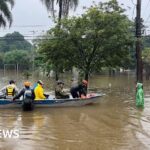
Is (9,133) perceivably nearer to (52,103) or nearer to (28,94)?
(28,94)

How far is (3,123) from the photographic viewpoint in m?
14.6

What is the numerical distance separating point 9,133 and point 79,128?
7.61ft

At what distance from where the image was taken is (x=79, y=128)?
1352 cm

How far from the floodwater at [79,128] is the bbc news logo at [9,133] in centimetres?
17

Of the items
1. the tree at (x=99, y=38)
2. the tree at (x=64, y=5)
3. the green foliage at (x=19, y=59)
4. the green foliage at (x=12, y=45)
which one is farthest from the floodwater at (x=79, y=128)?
the green foliage at (x=12, y=45)

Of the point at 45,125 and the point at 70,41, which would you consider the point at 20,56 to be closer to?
the point at 70,41

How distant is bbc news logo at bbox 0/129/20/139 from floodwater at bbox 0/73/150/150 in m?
0.17

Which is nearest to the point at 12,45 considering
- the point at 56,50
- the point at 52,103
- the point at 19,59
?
the point at 19,59

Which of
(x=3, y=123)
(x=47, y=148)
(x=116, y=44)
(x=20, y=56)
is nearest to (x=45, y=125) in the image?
(x=3, y=123)

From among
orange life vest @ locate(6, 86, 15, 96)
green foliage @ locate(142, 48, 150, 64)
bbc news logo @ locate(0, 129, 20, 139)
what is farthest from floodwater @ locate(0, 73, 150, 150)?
green foliage @ locate(142, 48, 150, 64)

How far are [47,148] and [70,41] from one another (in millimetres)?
16807

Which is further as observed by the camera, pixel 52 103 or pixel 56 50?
pixel 56 50

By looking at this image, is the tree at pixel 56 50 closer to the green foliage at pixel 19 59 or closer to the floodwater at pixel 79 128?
the floodwater at pixel 79 128

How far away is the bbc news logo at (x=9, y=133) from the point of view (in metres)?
11.8
